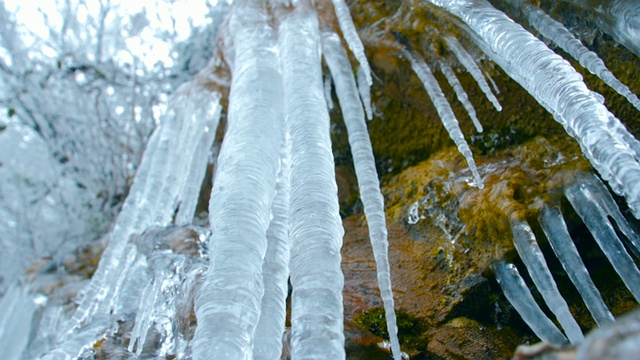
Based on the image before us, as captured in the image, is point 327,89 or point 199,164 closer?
point 327,89

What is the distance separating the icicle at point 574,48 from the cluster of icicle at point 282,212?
655 mm

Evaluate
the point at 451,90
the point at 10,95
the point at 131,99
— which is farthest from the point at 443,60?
the point at 10,95

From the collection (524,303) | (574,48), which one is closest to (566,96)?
(574,48)

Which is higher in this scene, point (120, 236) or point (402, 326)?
point (120, 236)

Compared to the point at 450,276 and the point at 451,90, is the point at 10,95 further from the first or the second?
the point at 450,276

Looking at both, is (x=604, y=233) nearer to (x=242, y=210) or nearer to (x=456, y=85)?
(x=456, y=85)

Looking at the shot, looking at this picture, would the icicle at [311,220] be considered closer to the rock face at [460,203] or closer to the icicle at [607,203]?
the rock face at [460,203]

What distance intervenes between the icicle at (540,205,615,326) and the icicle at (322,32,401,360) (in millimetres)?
567

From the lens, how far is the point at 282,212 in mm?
1816

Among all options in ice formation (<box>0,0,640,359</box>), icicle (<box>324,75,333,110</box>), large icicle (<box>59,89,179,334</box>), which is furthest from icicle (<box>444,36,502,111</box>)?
large icicle (<box>59,89,179,334</box>)

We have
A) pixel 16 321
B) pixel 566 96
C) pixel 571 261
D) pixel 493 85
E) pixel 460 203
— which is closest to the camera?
pixel 566 96

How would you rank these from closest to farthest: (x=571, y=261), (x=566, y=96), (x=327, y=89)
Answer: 1. (x=566, y=96)
2. (x=571, y=261)
3. (x=327, y=89)

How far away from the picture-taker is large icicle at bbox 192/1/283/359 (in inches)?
48.3

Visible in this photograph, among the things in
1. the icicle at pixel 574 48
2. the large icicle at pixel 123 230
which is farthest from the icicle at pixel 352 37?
the large icicle at pixel 123 230
